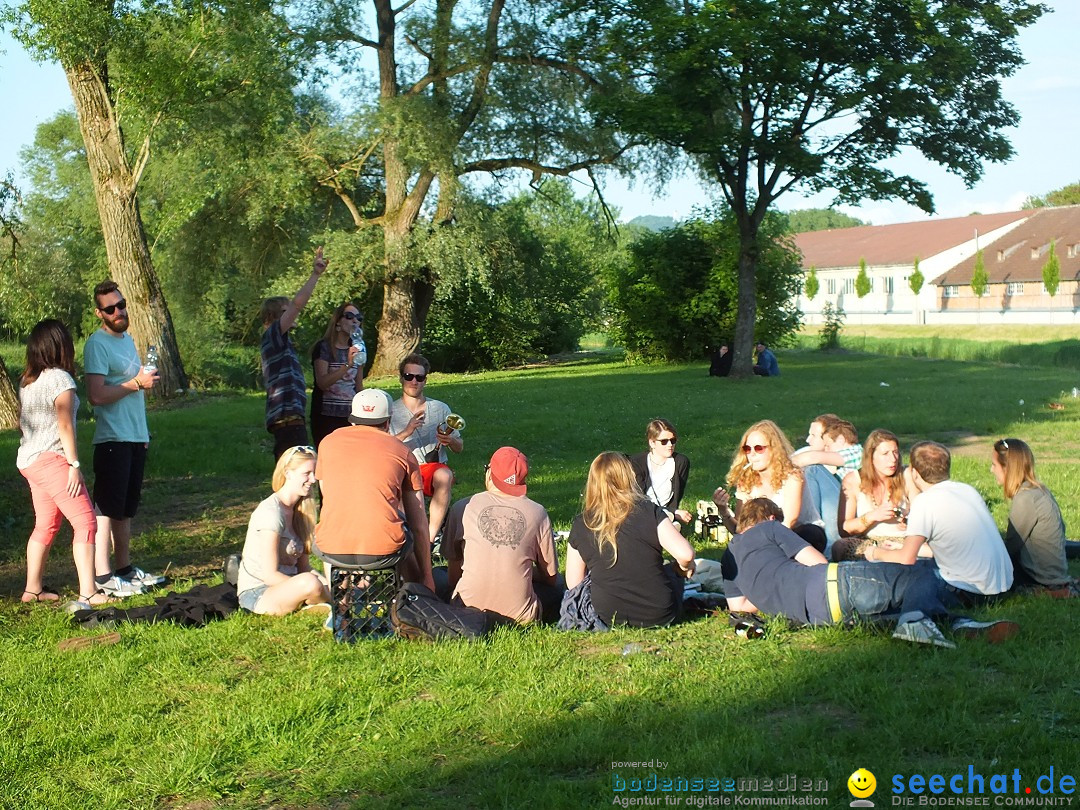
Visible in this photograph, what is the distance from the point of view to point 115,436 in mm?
7438

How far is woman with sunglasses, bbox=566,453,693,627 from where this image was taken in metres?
6.07

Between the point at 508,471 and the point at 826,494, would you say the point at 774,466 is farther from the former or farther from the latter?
the point at 508,471

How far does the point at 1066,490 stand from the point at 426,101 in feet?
69.1

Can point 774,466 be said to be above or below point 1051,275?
below

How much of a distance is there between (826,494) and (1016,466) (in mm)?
1725

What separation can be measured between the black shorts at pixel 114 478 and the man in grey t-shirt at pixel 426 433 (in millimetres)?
1892

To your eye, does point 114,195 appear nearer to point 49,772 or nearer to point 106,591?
point 106,591

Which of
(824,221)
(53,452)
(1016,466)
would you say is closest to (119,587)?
(53,452)

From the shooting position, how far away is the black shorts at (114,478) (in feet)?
24.3

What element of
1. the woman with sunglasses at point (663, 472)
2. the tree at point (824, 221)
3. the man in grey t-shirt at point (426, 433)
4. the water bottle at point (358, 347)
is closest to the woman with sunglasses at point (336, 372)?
the water bottle at point (358, 347)

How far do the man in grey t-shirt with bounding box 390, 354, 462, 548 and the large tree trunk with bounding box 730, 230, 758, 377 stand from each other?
19566mm

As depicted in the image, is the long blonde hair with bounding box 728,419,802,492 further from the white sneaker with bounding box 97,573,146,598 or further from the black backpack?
the white sneaker with bounding box 97,573,146,598

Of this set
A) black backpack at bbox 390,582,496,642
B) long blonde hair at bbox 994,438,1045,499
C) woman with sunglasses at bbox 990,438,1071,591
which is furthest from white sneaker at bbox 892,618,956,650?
black backpack at bbox 390,582,496,642

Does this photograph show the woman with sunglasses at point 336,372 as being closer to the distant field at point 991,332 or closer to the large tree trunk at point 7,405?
the large tree trunk at point 7,405
